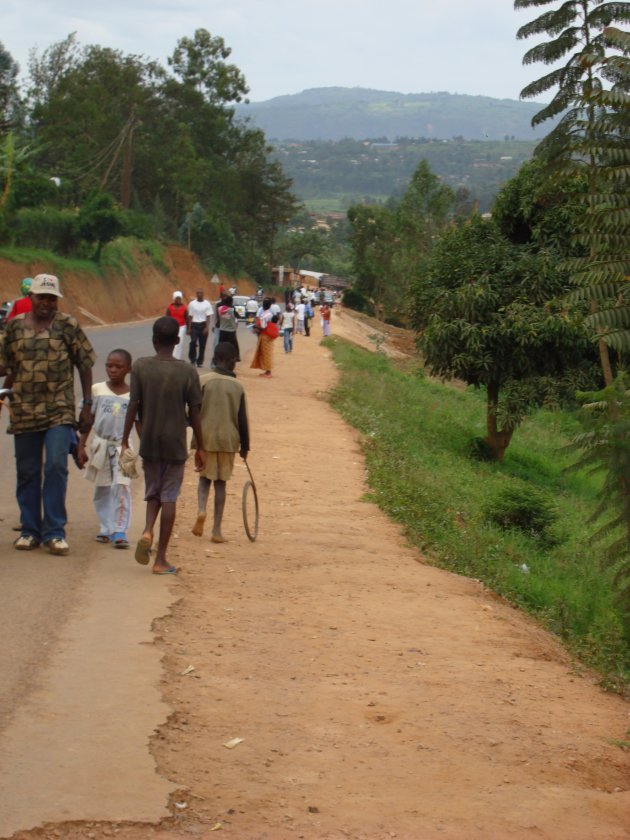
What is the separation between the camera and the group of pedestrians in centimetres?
848

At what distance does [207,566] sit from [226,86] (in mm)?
89084

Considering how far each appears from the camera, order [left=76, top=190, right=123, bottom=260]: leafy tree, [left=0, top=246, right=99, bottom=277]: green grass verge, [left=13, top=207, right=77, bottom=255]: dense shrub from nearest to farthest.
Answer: [left=0, top=246, right=99, bottom=277]: green grass verge
[left=13, top=207, right=77, bottom=255]: dense shrub
[left=76, top=190, right=123, bottom=260]: leafy tree

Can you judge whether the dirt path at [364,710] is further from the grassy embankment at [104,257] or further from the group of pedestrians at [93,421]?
the grassy embankment at [104,257]

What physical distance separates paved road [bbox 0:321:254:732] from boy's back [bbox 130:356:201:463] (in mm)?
1014

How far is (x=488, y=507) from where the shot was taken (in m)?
15.6

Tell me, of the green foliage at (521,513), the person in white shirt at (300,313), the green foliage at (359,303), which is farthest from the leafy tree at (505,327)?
the green foliage at (359,303)

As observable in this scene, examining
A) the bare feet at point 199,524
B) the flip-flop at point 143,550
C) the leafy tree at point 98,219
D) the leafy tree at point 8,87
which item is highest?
the leafy tree at point 8,87

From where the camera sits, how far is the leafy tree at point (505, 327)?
21547 mm

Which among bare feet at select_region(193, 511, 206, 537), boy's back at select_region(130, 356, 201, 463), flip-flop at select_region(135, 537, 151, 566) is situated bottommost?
bare feet at select_region(193, 511, 206, 537)

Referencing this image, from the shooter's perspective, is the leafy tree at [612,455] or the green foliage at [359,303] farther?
the green foliage at [359,303]

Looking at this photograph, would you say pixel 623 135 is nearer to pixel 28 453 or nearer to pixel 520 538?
pixel 520 538

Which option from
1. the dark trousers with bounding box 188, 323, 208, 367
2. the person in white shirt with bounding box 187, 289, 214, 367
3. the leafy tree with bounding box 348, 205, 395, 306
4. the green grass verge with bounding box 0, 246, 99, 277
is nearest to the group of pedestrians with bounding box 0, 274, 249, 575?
the person in white shirt with bounding box 187, 289, 214, 367

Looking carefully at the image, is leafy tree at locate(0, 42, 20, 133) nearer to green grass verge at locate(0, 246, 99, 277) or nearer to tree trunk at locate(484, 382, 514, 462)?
green grass verge at locate(0, 246, 99, 277)

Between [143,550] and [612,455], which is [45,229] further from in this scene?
[612,455]
